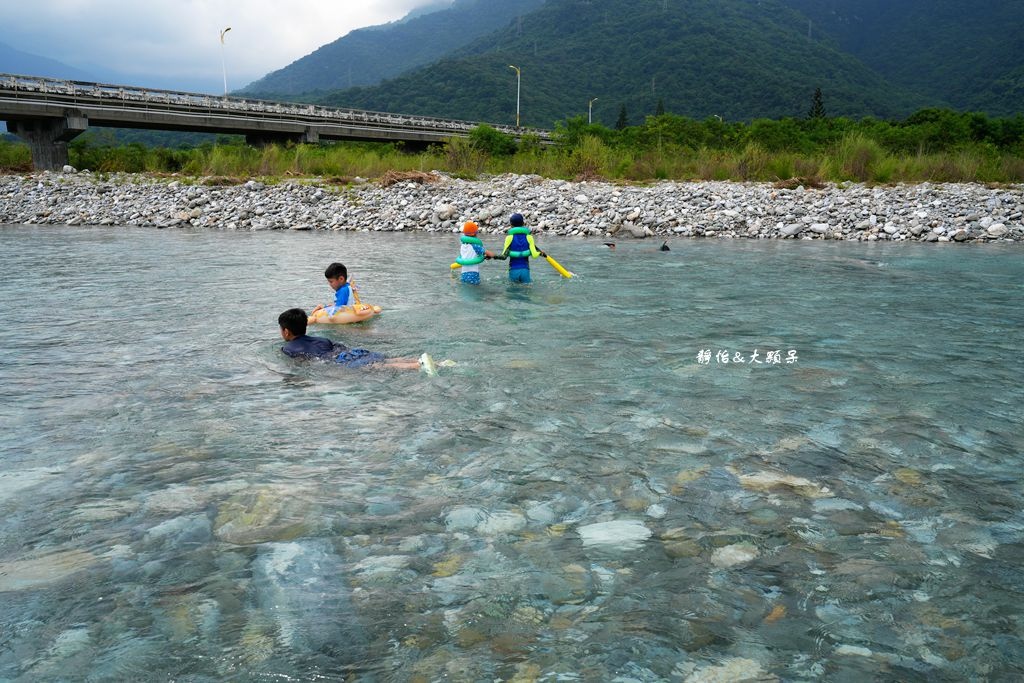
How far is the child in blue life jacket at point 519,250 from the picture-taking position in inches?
449

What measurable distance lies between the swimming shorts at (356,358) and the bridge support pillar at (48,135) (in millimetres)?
35738

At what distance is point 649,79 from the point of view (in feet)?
485

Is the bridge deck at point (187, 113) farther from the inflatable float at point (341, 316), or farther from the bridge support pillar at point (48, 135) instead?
the inflatable float at point (341, 316)

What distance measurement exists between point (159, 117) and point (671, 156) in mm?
29145

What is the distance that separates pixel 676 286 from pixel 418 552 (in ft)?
29.9

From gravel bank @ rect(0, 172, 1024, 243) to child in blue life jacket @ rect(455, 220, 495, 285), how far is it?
8.66 m

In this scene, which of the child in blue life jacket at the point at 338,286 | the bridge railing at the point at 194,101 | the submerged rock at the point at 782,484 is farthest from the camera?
the bridge railing at the point at 194,101

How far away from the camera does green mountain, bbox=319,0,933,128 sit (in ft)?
411

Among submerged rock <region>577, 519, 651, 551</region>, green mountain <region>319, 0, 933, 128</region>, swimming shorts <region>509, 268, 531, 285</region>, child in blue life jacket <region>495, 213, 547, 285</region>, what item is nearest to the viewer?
submerged rock <region>577, 519, 651, 551</region>

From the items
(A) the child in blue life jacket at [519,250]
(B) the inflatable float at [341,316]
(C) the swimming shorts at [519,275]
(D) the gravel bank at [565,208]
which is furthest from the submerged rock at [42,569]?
(D) the gravel bank at [565,208]

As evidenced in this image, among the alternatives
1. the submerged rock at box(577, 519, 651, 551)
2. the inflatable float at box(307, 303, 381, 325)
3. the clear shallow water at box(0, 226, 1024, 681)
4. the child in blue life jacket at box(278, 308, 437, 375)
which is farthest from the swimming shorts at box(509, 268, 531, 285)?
the submerged rock at box(577, 519, 651, 551)

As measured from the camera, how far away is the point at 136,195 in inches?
1058

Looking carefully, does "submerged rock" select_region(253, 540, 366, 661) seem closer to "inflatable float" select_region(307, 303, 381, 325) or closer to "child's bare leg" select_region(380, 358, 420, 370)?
"child's bare leg" select_region(380, 358, 420, 370)

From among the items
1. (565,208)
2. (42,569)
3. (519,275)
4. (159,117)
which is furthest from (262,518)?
(159,117)
